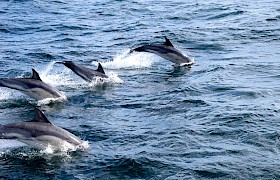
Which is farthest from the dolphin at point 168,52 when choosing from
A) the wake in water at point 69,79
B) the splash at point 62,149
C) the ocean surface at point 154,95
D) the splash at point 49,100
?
the splash at point 62,149

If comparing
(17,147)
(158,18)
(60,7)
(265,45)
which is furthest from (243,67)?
(60,7)

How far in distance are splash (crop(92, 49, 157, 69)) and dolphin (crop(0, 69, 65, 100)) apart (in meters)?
5.60

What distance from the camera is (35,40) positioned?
29.6 meters

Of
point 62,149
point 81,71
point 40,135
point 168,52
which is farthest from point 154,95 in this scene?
point 40,135

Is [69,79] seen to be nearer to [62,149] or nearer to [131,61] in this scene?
[131,61]

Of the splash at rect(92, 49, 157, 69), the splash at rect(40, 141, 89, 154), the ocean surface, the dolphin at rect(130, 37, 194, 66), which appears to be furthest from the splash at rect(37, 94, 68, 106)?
the dolphin at rect(130, 37, 194, 66)

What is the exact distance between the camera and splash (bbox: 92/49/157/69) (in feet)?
77.8

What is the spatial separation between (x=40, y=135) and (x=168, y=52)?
10254 mm

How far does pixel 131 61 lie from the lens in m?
24.4

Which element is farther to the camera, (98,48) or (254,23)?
(254,23)

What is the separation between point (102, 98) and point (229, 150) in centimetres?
608

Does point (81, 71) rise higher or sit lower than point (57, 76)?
higher

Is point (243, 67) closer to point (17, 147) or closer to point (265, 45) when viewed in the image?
point (265, 45)

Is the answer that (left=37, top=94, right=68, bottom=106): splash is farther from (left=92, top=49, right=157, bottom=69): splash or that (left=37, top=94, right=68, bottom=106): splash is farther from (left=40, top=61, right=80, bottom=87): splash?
(left=92, top=49, right=157, bottom=69): splash
